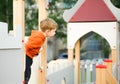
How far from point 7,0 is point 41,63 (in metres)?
7.51

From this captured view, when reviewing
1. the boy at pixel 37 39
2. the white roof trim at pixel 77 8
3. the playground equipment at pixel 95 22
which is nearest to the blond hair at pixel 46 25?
the boy at pixel 37 39

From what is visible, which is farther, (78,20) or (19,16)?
(78,20)

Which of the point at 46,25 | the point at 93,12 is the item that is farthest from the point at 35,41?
the point at 93,12

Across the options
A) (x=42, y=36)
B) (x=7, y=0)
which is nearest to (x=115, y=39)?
(x=42, y=36)

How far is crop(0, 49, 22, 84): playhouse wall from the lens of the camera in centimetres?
222

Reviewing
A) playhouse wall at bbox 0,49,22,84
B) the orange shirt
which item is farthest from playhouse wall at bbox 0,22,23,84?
the orange shirt

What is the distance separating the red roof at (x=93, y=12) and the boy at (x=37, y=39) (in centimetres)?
317

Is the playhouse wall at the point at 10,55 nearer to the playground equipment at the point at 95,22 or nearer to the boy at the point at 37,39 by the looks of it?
the boy at the point at 37,39

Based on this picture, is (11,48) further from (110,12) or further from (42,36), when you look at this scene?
(110,12)

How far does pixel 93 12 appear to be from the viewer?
644cm

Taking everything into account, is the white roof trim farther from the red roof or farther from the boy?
the boy

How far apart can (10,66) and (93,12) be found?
430 cm

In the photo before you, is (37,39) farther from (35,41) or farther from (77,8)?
(77,8)

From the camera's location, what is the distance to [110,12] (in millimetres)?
6391
